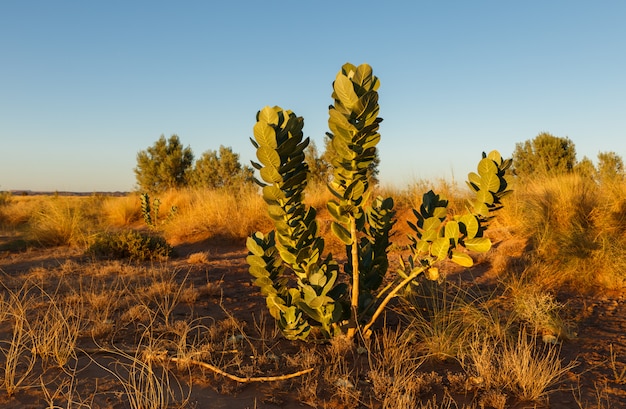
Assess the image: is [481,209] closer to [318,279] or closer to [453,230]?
[453,230]

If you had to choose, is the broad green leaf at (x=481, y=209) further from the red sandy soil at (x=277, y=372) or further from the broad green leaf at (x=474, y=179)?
the red sandy soil at (x=277, y=372)

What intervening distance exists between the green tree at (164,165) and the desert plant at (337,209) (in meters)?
25.5

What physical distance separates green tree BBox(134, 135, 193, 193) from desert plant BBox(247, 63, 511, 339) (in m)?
25.5

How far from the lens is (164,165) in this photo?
27.8 meters

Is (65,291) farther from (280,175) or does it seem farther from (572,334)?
(572,334)

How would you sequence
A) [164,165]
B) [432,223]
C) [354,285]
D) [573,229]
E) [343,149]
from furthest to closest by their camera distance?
[164,165] < [573,229] < [354,285] < [432,223] < [343,149]

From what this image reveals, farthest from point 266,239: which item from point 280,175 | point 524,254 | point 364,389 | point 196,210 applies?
point 196,210

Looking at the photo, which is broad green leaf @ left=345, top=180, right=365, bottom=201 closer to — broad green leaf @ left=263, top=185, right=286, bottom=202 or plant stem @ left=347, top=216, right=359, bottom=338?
plant stem @ left=347, top=216, right=359, bottom=338

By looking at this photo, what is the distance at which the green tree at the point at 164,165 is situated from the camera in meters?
27.9

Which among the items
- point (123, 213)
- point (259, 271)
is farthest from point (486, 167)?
point (123, 213)

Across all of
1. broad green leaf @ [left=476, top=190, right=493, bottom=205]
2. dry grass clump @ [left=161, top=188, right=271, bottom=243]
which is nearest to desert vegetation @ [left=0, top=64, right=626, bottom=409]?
broad green leaf @ [left=476, top=190, right=493, bottom=205]

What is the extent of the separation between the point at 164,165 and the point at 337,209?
2628 cm

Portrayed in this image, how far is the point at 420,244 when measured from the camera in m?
3.34

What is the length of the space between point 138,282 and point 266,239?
261 centimetres
